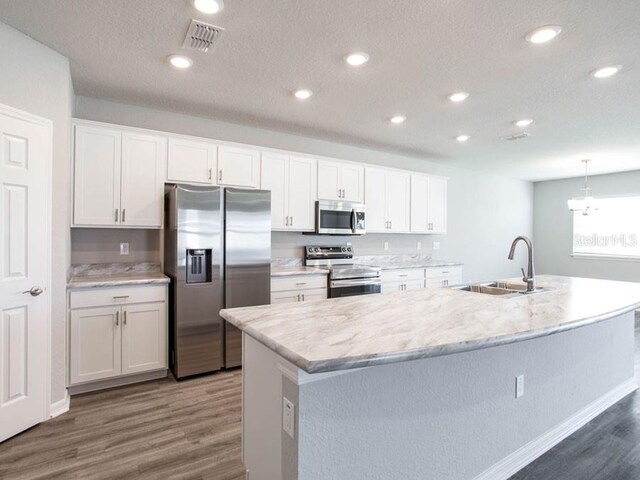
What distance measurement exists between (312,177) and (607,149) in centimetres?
411

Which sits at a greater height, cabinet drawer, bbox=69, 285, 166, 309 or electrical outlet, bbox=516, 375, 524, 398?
cabinet drawer, bbox=69, 285, 166, 309

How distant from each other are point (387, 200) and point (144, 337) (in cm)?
344

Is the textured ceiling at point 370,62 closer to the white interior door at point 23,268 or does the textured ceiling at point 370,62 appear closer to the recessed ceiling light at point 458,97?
the recessed ceiling light at point 458,97

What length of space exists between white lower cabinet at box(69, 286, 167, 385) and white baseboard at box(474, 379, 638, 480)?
2.66 meters

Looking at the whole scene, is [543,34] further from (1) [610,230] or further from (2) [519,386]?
(1) [610,230]

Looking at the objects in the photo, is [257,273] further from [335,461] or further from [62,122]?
[335,461]

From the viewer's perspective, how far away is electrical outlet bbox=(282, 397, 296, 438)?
4.31 ft

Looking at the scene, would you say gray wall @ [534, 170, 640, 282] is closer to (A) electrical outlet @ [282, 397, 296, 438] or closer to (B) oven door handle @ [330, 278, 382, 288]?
(B) oven door handle @ [330, 278, 382, 288]

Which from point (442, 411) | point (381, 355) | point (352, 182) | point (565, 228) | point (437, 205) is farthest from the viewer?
point (565, 228)

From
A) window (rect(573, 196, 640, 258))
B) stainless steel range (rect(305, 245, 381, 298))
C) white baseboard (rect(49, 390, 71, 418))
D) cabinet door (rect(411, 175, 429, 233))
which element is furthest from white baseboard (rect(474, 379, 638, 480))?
window (rect(573, 196, 640, 258))

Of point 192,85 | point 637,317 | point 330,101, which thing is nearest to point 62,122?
point 192,85

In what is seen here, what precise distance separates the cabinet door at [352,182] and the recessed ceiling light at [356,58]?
1.96 meters

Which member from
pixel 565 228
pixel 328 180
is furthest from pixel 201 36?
pixel 565 228

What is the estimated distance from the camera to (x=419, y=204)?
542 cm
